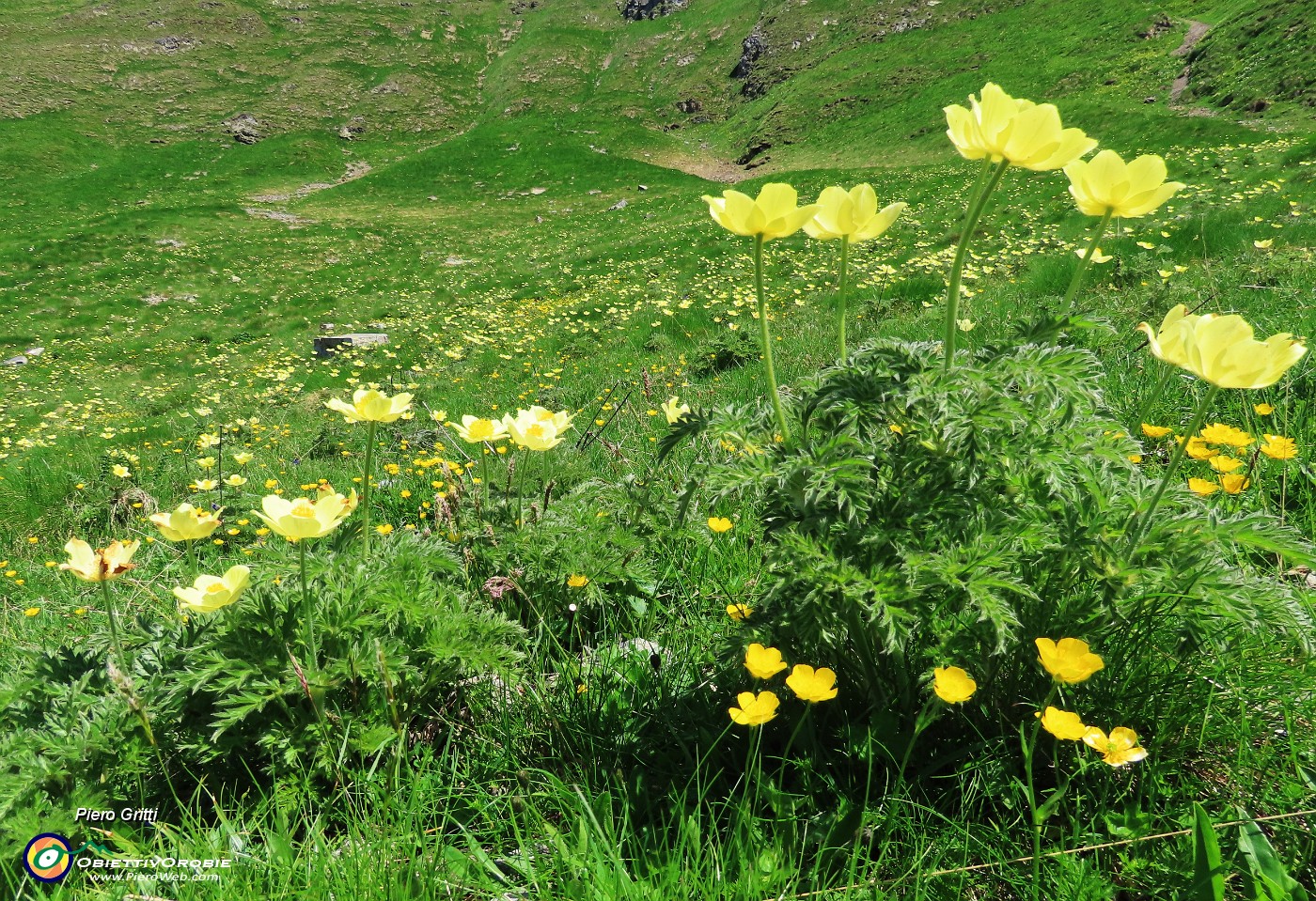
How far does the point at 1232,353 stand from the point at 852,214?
82 cm

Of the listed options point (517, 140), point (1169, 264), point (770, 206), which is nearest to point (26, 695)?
point (770, 206)

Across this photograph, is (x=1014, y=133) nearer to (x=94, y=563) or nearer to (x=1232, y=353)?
(x=1232, y=353)

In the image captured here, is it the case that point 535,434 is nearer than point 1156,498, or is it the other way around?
point 1156,498

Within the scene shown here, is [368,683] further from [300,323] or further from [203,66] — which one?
[203,66]

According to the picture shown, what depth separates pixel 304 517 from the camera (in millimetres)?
1607

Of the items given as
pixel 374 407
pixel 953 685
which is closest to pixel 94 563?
pixel 374 407

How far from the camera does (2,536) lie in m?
5.19

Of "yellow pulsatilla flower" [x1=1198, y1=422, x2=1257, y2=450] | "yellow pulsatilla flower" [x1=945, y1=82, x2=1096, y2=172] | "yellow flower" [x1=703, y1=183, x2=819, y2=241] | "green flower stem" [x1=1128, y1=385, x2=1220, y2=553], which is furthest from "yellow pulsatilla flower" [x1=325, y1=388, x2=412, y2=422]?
"yellow pulsatilla flower" [x1=1198, y1=422, x2=1257, y2=450]

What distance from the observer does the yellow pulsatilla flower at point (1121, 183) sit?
146cm

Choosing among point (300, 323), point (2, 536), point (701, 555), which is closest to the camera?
point (701, 555)

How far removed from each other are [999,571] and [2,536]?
711 cm

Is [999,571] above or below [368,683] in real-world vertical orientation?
above

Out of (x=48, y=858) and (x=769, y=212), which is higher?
(x=769, y=212)

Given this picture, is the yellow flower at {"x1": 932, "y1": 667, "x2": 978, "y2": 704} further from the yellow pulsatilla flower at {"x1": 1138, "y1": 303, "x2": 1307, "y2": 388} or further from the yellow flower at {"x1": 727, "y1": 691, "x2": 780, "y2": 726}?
the yellow pulsatilla flower at {"x1": 1138, "y1": 303, "x2": 1307, "y2": 388}
